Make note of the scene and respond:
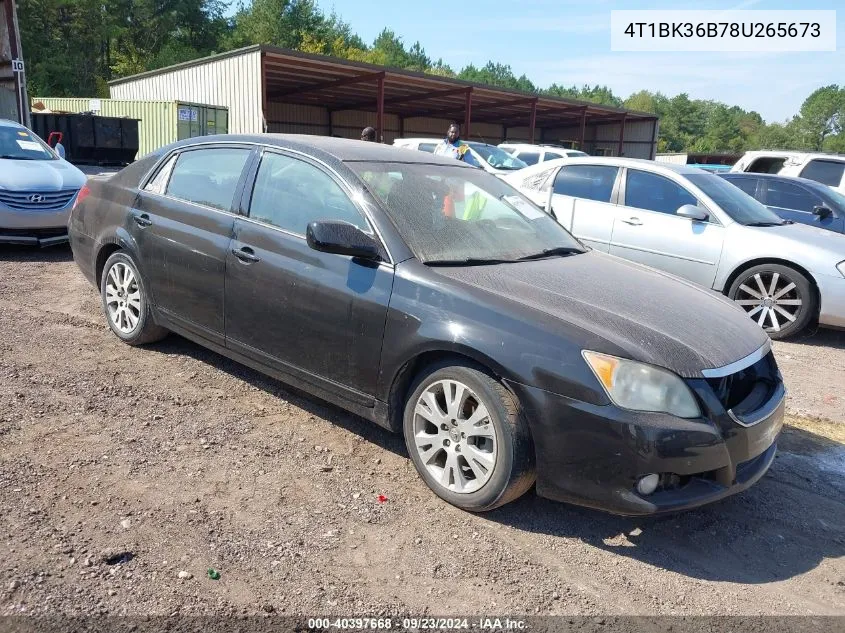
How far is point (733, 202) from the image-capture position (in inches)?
275

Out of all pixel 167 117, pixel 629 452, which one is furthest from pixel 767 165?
pixel 167 117

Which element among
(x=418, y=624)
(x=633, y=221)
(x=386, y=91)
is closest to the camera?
(x=418, y=624)

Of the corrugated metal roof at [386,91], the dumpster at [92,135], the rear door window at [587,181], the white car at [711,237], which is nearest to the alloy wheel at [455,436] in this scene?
the white car at [711,237]

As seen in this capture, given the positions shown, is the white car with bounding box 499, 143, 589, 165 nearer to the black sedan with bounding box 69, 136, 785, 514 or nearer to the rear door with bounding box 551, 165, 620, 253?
the rear door with bounding box 551, 165, 620, 253

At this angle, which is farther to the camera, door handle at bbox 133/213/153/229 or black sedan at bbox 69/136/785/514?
door handle at bbox 133/213/153/229

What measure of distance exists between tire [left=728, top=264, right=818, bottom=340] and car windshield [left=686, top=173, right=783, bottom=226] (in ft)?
1.83

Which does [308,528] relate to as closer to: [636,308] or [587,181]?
[636,308]

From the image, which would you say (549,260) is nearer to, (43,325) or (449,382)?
(449,382)

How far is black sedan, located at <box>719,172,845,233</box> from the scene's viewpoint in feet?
27.3

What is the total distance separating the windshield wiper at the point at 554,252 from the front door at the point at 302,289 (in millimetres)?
892

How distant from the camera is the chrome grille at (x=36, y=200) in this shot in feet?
25.4

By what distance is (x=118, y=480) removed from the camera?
3164mm

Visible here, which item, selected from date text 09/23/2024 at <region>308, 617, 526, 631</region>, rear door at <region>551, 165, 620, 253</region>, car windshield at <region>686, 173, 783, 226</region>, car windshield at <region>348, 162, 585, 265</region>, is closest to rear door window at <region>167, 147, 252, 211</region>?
car windshield at <region>348, 162, 585, 265</region>

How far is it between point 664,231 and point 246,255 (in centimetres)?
469
